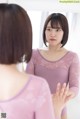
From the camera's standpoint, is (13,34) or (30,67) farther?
(30,67)

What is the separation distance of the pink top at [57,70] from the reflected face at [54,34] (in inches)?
3.8

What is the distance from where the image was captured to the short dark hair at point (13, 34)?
2.44 feet

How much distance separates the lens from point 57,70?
51.9 inches

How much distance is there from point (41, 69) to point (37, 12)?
1.09 feet

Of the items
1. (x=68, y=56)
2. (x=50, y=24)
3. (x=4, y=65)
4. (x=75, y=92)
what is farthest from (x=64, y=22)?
(x=4, y=65)

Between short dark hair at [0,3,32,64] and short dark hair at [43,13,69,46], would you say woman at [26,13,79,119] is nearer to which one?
short dark hair at [43,13,69,46]

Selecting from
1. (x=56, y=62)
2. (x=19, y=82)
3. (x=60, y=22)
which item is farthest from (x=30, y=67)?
(x=19, y=82)

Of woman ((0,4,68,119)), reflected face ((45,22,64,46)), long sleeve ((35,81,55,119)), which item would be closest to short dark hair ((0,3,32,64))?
woman ((0,4,68,119))

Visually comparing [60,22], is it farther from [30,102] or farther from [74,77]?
[30,102]

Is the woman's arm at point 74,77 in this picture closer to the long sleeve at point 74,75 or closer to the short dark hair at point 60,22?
the long sleeve at point 74,75

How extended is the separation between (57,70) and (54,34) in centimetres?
19

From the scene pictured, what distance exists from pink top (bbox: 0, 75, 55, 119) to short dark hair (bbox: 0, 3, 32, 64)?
0.32 feet

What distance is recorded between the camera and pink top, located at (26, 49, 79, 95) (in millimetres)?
1313

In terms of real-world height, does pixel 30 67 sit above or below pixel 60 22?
below
